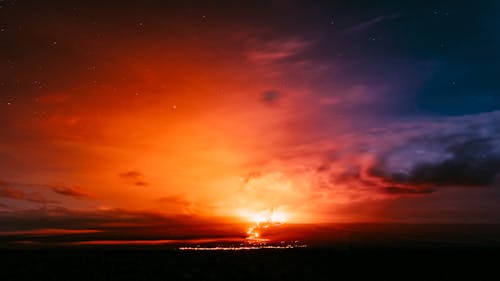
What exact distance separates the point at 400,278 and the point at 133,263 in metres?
22.2

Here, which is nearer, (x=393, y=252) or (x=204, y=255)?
(x=204, y=255)

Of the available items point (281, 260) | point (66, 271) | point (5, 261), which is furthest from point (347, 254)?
point (5, 261)

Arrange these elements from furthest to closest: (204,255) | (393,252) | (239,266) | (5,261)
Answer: (393,252) < (204,255) < (5,261) < (239,266)

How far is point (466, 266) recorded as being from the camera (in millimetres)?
39625

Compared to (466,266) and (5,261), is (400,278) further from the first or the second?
(5,261)

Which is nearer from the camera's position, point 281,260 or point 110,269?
point 110,269

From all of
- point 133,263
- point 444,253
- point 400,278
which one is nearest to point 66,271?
point 133,263

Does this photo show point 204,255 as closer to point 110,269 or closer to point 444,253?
point 110,269

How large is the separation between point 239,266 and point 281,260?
204 inches

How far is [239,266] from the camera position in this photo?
38750mm

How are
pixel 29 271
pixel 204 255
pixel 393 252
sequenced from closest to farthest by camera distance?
1. pixel 29 271
2. pixel 204 255
3. pixel 393 252

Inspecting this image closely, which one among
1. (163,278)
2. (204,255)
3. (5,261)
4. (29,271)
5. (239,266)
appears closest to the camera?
(163,278)

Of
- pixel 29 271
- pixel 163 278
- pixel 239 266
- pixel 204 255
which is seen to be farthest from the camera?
pixel 204 255

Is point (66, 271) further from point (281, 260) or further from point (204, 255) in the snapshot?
point (281, 260)
